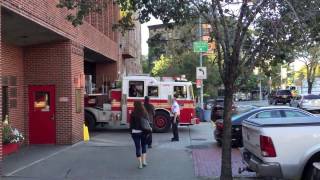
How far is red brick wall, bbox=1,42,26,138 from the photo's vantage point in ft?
59.8

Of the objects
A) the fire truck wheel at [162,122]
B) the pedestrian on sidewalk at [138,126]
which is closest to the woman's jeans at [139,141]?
the pedestrian on sidewalk at [138,126]

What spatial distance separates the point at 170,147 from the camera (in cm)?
1927

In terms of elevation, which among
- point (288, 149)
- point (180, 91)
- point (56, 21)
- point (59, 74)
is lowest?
point (288, 149)

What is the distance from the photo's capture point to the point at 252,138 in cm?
1027

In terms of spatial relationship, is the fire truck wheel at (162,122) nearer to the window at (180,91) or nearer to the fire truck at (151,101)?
the fire truck at (151,101)

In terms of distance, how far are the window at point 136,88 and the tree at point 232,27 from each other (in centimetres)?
1396

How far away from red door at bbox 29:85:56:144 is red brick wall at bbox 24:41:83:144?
0.21 m

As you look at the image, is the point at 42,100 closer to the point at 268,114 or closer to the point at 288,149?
the point at 268,114

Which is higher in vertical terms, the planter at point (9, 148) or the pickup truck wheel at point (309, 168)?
the pickup truck wheel at point (309, 168)

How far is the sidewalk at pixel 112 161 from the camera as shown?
13406 millimetres

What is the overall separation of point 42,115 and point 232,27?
395 inches

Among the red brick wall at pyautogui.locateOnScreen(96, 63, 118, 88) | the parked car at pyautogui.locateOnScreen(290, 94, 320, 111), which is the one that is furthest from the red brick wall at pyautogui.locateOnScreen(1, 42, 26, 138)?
the parked car at pyautogui.locateOnScreen(290, 94, 320, 111)

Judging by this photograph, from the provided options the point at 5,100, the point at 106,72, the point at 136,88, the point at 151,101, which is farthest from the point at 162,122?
the point at 106,72

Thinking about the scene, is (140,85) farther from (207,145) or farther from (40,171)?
(40,171)
